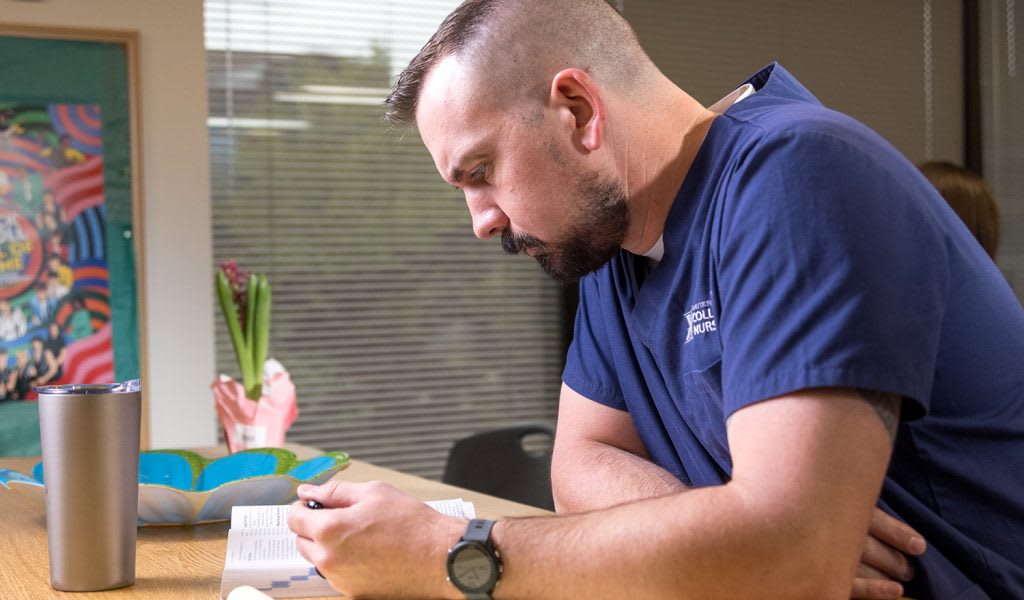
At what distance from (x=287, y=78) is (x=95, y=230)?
0.87m

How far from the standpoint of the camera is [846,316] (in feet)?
3.29

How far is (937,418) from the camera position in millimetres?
1155

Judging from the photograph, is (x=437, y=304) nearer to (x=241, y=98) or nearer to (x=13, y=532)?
(x=241, y=98)

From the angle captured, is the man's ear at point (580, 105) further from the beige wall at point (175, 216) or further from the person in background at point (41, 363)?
the person in background at point (41, 363)

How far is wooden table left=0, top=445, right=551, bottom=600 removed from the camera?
1.15 m

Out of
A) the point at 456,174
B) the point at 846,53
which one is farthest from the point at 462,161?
the point at 846,53

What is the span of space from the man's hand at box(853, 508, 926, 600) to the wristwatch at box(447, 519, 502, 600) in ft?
1.23

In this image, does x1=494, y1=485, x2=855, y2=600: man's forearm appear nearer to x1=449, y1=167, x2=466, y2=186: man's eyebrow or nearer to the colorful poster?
x1=449, y1=167, x2=466, y2=186: man's eyebrow

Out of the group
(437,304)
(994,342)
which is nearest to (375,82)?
(437,304)

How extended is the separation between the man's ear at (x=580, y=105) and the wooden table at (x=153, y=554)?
Result: 1.56ft

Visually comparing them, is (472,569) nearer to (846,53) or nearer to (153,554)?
(153,554)

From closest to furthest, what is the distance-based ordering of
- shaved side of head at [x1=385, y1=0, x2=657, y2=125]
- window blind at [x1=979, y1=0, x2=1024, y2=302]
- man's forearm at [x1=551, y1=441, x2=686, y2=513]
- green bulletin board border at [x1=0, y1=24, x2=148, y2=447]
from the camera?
shaved side of head at [x1=385, y1=0, x2=657, y2=125], man's forearm at [x1=551, y1=441, x2=686, y2=513], green bulletin board border at [x1=0, y1=24, x2=148, y2=447], window blind at [x1=979, y1=0, x2=1024, y2=302]

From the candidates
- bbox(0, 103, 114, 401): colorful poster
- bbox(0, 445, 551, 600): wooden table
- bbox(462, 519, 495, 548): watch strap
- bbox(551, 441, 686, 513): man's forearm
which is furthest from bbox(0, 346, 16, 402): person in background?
bbox(462, 519, 495, 548): watch strap

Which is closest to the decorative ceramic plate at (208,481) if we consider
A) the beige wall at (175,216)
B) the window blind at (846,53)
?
the beige wall at (175,216)
